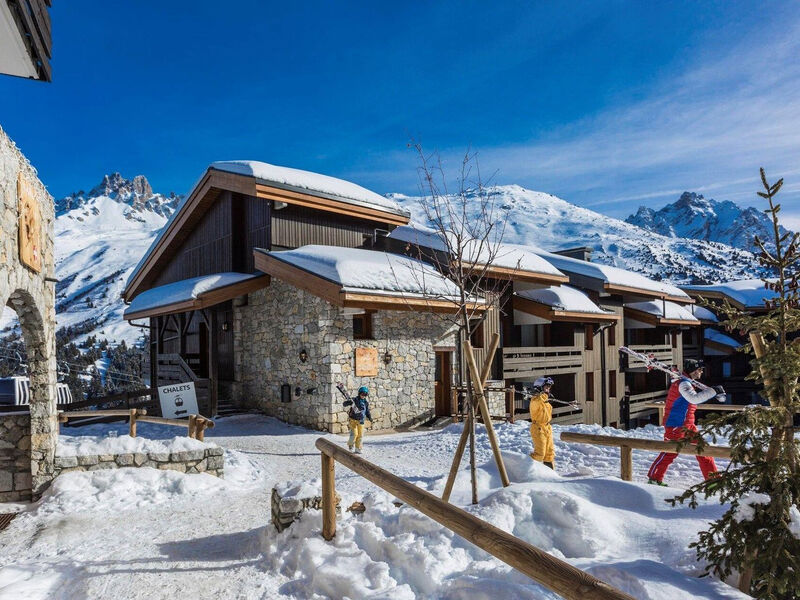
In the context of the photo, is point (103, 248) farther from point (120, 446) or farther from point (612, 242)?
point (612, 242)

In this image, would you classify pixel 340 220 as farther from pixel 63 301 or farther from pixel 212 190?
pixel 63 301

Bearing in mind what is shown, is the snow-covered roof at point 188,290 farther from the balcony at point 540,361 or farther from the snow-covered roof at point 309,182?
the balcony at point 540,361

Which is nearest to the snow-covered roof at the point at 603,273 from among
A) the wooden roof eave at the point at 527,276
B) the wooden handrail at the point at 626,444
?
the wooden roof eave at the point at 527,276

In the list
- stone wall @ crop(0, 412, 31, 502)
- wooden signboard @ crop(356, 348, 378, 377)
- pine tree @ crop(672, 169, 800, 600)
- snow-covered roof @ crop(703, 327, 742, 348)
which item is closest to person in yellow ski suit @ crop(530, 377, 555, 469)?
pine tree @ crop(672, 169, 800, 600)

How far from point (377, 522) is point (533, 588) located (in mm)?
1815

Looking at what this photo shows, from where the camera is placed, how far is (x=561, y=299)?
687 inches

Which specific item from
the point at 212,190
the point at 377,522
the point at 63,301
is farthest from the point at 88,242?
the point at 377,522

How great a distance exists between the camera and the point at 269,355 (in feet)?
46.1

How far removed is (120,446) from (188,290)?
7.56m

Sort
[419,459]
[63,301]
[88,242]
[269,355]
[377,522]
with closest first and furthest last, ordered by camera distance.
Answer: [377,522] → [419,459] → [269,355] → [63,301] → [88,242]

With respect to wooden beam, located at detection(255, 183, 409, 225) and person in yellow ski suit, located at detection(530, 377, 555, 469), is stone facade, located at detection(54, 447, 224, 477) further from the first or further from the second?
wooden beam, located at detection(255, 183, 409, 225)

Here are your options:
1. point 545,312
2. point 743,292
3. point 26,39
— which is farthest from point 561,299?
point 743,292

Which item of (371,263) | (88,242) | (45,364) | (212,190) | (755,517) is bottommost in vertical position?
(755,517)

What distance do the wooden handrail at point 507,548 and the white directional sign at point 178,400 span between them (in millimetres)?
9931
